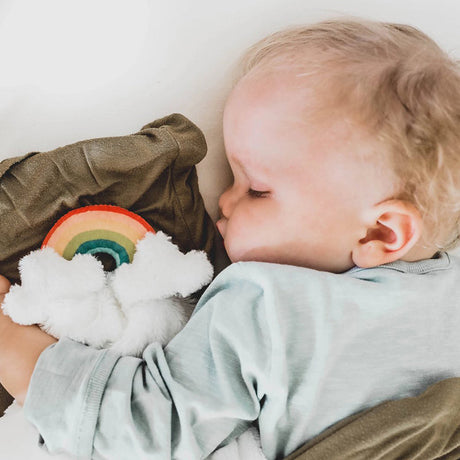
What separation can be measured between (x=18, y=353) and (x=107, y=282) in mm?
150

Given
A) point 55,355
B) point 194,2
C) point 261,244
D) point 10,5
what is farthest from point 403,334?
point 10,5

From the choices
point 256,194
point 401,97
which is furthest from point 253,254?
point 401,97

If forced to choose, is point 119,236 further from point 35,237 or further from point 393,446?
point 393,446

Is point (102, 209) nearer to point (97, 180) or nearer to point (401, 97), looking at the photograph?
point (97, 180)

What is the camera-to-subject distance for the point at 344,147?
0.76m

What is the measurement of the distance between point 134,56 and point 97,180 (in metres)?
0.22

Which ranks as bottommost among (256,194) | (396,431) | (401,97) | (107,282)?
(396,431)

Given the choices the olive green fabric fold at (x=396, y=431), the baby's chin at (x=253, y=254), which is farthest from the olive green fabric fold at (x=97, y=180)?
the olive green fabric fold at (x=396, y=431)

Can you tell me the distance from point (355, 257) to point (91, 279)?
0.37 meters

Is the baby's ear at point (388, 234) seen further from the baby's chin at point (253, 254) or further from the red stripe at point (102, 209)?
the red stripe at point (102, 209)

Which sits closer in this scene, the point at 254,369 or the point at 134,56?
Result: the point at 254,369

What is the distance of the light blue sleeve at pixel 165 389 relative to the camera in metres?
0.71

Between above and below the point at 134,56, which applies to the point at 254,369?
below

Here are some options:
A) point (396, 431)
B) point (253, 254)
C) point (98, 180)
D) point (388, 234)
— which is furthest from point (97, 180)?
point (396, 431)
